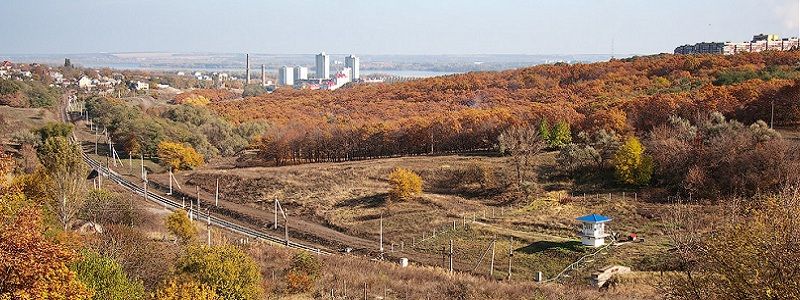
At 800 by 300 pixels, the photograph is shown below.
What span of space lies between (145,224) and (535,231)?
1739cm

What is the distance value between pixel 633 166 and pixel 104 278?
29674 mm

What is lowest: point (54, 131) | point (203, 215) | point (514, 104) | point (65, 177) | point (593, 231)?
point (203, 215)

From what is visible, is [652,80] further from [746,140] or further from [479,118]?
[746,140]

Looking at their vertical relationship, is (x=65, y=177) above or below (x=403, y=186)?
above

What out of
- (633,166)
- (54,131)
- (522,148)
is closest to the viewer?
(633,166)

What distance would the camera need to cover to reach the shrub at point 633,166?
123ft

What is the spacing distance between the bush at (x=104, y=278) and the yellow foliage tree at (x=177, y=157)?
128ft

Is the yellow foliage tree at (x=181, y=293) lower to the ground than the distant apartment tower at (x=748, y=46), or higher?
lower

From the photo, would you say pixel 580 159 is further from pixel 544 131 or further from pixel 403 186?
pixel 403 186

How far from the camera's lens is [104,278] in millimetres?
15008

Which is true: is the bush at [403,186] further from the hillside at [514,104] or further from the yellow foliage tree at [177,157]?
the yellow foliage tree at [177,157]

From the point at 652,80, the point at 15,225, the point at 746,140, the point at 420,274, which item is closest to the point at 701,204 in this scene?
the point at 746,140

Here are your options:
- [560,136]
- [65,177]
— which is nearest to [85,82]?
[560,136]

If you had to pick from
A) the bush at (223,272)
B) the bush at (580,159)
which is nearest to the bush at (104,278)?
the bush at (223,272)
